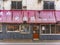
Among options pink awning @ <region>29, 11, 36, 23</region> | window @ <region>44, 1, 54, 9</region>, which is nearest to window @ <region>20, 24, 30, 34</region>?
pink awning @ <region>29, 11, 36, 23</region>

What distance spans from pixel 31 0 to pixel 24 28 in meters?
4.30

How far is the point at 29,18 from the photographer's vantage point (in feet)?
103

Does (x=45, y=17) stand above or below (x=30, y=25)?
above

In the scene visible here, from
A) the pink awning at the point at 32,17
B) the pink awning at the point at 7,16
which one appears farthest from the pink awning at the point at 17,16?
the pink awning at the point at 32,17

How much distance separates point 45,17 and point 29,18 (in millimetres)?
2321

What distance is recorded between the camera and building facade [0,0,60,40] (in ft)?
103

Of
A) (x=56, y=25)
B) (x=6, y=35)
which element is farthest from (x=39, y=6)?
(x=6, y=35)

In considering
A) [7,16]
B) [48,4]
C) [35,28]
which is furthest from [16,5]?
[48,4]

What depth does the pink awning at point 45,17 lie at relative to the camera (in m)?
31.2

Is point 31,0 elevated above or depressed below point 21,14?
above

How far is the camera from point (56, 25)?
3206 cm

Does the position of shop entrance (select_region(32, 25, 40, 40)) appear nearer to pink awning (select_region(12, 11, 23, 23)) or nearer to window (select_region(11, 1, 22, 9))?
pink awning (select_region(12, 11, 23, 23))

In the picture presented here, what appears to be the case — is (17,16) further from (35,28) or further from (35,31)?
(35,31)

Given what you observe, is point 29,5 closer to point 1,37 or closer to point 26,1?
point 26,1
